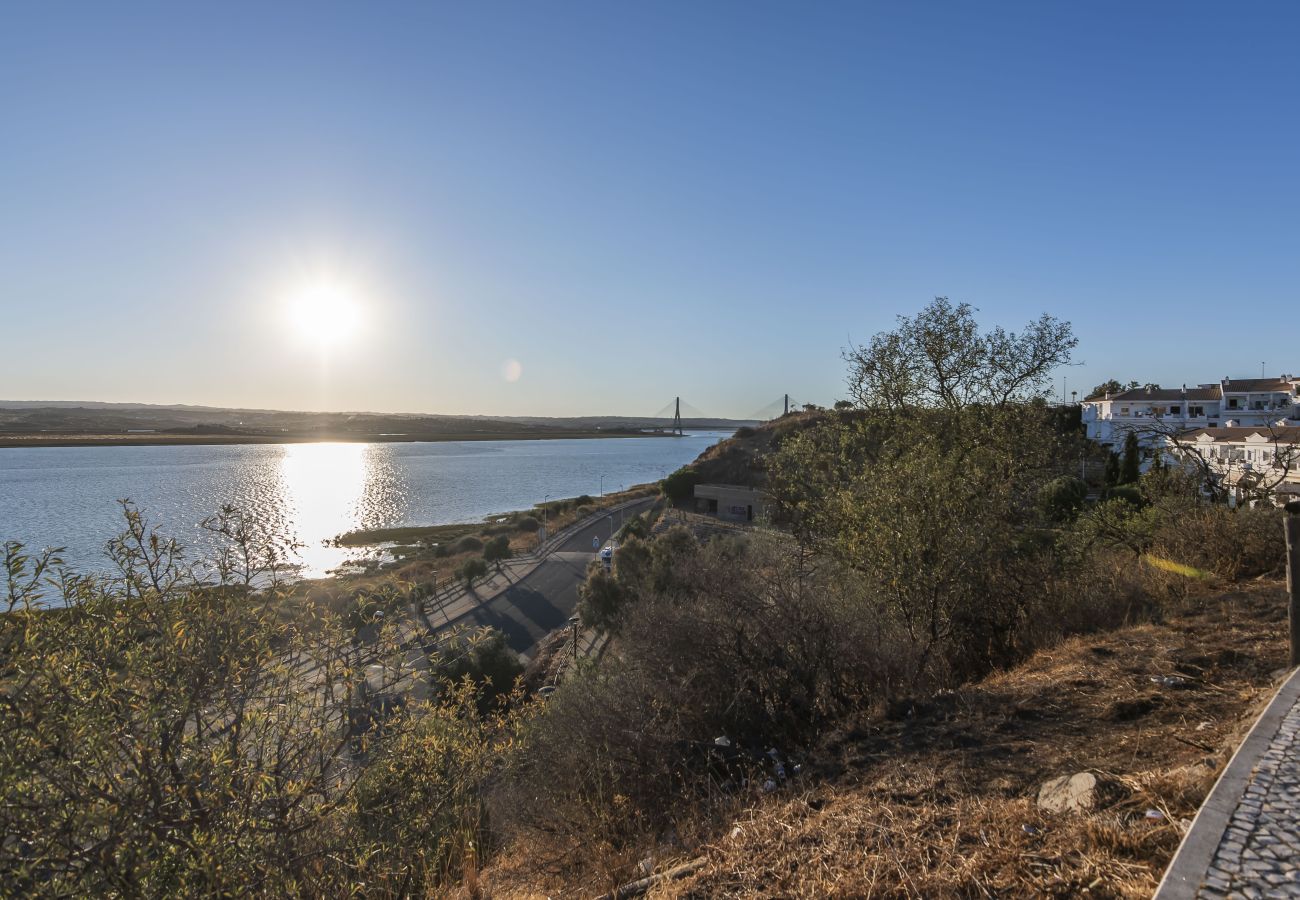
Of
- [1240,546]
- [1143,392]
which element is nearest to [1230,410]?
[1143,392]

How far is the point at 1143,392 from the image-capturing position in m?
57.8

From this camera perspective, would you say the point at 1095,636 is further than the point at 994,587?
No

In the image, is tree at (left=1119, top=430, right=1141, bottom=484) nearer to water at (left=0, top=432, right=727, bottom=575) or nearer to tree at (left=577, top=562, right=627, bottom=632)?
tree at (left=577, top=562, right=627, bottom=632)

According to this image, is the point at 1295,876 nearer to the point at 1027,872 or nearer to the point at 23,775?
the point at 1027,872

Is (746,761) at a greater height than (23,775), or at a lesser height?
lesser

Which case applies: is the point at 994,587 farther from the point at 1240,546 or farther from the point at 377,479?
the point at 377,479

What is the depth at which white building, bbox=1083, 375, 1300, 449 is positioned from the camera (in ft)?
163

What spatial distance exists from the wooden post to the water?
2744 cm

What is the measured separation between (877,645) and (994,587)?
2355mm

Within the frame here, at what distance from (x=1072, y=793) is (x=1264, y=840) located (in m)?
1.11

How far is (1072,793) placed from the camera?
3859 mm

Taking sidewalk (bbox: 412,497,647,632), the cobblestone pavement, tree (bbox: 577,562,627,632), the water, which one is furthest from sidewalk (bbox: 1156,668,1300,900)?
the water

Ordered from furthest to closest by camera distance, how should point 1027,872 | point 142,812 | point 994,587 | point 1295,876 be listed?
point 994,587 < point 1027,872 < point 142,812 < point 1295,876

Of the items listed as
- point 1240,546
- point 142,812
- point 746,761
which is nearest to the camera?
point 142,812
